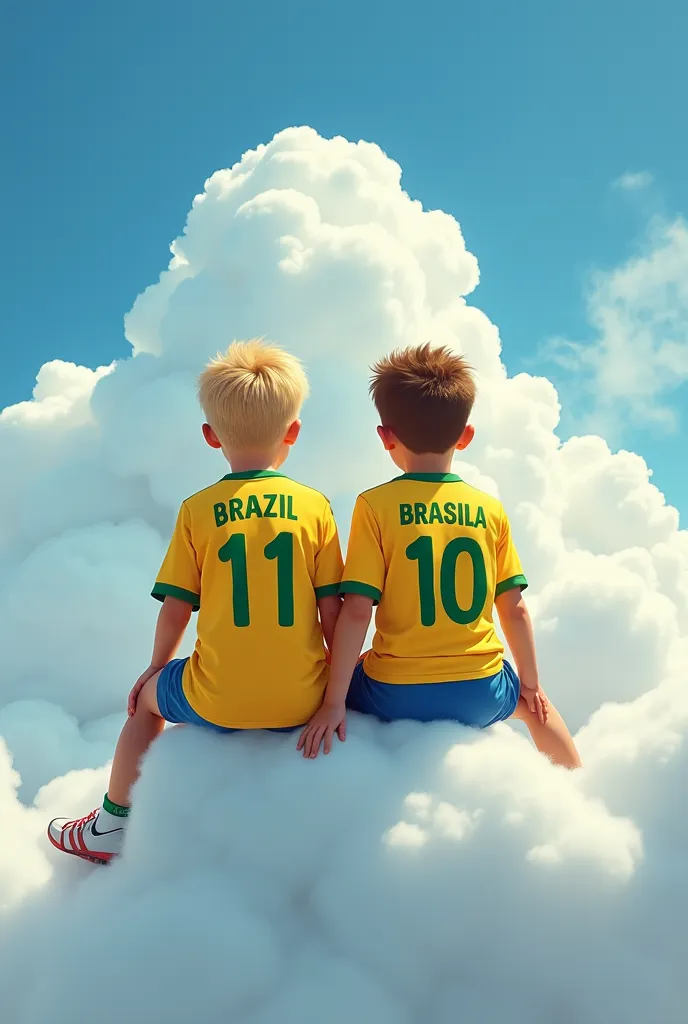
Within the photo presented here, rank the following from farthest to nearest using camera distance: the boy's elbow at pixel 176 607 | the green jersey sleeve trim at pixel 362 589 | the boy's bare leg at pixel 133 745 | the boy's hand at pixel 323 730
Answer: the boy's bare leg at pixel 133 745, the boy's elbow at pixel 176 607, the green jersey sleeve trim at pixel 362 589, the boy's hand at pixel 323 730

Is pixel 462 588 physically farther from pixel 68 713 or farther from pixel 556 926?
pixel 68 713

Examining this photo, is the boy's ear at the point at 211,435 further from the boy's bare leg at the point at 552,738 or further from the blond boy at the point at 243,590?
the boy's bare leg at the point at 552,738

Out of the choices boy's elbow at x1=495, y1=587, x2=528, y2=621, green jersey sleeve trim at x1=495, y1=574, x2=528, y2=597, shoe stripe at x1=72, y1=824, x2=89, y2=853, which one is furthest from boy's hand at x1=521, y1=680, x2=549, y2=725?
shoe stripe at x1=72, y1=824, x2=89, y2=853

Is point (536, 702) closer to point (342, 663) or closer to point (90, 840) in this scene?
point (342, 663)

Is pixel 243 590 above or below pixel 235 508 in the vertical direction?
below

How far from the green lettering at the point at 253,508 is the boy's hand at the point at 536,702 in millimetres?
1218

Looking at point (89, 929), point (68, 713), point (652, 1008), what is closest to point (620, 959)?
point (652, 1008)

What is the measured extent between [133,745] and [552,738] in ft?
5.05

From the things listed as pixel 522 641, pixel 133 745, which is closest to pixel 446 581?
pixel 522 641

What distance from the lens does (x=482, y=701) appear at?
2629 mm

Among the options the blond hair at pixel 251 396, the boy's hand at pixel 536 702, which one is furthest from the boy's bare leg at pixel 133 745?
the boy's hand at pixel 536 702

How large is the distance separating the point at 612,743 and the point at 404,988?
1.12 meters

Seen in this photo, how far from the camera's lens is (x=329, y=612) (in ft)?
8.67

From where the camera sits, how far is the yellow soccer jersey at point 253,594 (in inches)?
97.7
